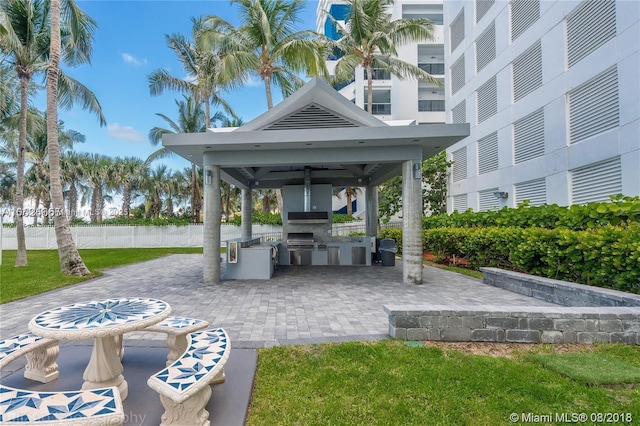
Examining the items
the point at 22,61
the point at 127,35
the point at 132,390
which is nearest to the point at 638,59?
the point at 132,390

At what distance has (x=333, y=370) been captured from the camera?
3324 mm

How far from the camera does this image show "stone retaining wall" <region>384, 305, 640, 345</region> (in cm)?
405

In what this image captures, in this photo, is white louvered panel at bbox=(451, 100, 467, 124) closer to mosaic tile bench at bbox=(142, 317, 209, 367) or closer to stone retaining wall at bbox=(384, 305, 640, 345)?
stone retaining wall at bbox=(384, 305, 640, 345)

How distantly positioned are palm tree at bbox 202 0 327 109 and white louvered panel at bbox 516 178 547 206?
1047 cm

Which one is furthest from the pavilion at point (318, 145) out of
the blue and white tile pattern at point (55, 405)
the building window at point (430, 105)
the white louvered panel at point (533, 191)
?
the building window at point (430, 105)

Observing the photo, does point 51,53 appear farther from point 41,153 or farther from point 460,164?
point 460,164

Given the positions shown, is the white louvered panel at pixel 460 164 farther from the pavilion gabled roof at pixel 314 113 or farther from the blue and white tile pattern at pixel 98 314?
the blue and white tile pattern at pixel 98 314

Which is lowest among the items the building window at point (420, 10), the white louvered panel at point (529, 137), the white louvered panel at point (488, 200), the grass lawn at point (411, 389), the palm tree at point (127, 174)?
the grass lawn at point (411, 389)

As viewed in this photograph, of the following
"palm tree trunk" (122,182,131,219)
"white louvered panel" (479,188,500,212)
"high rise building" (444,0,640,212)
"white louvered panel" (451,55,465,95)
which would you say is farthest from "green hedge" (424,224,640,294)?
"palm tree trunk" (122,182,131,219)

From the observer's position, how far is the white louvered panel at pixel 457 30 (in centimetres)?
1788

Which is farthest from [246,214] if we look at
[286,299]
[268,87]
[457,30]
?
[457,30]

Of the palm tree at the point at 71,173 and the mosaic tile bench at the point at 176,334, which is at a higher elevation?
the palm tree at the point at 71,173

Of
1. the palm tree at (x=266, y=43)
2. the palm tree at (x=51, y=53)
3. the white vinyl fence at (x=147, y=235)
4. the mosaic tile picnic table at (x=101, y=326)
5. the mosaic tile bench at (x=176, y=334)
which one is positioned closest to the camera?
the mosaic tile picnic table at (x=101, y=326)

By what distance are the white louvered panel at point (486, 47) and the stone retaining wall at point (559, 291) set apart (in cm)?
1242
